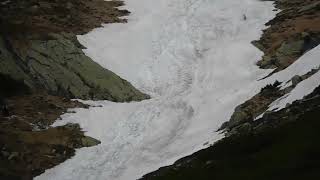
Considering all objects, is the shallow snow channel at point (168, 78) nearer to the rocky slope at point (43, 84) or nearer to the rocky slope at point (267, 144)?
the rocky slope at point (43, 84)

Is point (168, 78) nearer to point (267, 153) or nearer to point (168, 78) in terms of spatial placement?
point (168, 78)

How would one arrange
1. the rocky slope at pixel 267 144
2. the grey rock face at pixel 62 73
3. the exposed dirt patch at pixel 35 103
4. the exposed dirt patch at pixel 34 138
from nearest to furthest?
1. the rocky slope at pixel 267 144
2. the exposed dirt patch at pixel 34 138
3. the exposed dirt patch at pixel 35 103
4. the grey rock face at pixel 62 73

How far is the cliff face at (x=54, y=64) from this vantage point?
51.4m

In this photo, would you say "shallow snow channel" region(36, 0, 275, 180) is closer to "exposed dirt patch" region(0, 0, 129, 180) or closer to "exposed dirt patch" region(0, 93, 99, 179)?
"exposed dirt patch" region(0, 93, 99, 179)

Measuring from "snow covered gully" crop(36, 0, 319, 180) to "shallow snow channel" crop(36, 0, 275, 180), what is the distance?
3.1 inches

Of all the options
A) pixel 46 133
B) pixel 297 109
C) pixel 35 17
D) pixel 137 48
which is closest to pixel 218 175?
pixel 297 109

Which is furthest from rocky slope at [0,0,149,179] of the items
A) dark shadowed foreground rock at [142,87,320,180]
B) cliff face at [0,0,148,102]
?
dark shadowed foreground rock at [142,87,320,180]

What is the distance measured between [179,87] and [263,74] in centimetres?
809

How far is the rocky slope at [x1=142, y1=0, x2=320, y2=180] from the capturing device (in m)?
23.2

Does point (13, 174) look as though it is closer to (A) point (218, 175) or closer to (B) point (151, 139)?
(B) point (151, 139)

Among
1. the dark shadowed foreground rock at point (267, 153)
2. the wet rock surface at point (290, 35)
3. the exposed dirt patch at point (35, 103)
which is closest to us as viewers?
the dark shadowed foreground rock at point (267, 153)

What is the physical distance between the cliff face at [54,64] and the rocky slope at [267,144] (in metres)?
15.1

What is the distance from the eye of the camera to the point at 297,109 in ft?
104

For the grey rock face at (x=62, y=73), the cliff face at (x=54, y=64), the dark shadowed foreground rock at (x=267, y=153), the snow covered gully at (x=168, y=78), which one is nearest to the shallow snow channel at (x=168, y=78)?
the snow covered gully at (x=168, y=78)
